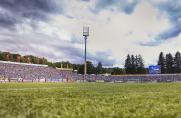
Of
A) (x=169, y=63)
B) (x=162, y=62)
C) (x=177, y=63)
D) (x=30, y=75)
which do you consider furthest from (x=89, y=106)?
(x=162, y=62)

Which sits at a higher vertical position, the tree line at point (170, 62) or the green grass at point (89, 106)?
the tree line at point (170, 62)

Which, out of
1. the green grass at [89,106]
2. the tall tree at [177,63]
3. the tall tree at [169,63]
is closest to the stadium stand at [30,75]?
the tall tree at [177,63]

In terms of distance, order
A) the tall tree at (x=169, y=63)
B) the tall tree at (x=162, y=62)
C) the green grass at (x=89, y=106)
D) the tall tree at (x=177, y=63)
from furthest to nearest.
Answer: the tall tree at (x=162, y=62) → the tall tree at (x=169, y=63) → the tall tree at (x=177, y=63) → the green grass at (x=89, y=106)

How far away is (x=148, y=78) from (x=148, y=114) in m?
127

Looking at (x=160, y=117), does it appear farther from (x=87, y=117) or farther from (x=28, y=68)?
(x=28, y=68)

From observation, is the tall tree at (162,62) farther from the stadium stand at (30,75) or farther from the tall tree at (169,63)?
the stadium stand at (30,75)

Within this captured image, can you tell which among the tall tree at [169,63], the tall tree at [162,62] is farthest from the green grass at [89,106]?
the tall tree at [162,62]

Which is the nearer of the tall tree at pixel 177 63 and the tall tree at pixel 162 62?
the tall tree at pixel 177 63

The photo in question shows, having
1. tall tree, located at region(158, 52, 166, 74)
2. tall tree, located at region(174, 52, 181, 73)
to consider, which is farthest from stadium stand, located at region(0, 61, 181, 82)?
tall tree, located at region(158, 52, 166, 74)

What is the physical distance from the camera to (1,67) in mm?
94312

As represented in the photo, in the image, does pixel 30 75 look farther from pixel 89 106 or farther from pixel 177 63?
pixel 177 63

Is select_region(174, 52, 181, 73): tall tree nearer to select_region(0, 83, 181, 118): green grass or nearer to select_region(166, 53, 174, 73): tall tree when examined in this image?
select_region(166, 53, 174, 73): tall tree

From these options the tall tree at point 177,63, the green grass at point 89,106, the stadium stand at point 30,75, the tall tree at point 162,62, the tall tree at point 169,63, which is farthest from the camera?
the tall tree at point 162,62

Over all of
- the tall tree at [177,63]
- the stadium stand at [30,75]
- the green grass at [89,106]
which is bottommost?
the green grass at [89,106]
